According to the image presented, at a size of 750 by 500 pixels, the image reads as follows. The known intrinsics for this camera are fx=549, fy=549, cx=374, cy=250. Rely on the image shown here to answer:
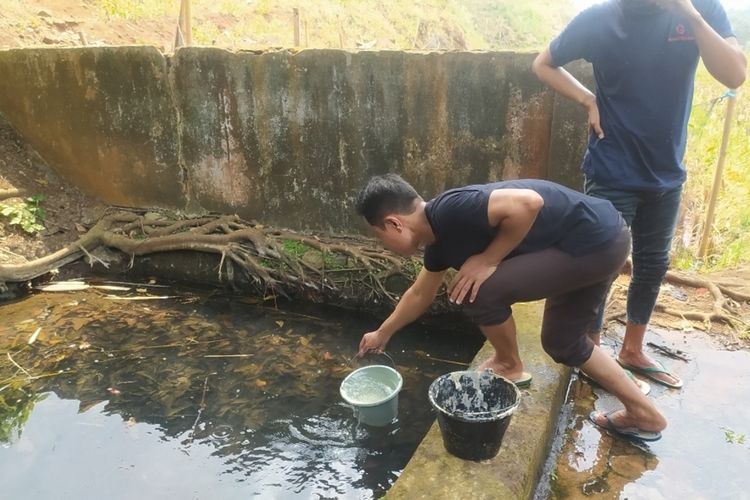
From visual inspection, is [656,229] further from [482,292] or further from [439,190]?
[439,190]

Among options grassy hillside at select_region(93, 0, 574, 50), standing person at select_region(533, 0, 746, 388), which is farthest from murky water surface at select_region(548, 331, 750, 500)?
grassy hillside at select_region(93, 0, 574, 50)

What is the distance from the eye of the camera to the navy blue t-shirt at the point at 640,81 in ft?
8.66

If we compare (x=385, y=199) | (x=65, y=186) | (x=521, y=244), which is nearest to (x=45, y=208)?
(x=65, y=186)

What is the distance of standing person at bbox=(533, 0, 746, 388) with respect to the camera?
102 inches

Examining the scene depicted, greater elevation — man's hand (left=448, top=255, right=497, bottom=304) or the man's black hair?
the man's black hair

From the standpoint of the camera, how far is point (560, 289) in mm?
2424

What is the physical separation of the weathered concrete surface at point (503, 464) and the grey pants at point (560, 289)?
306 mm

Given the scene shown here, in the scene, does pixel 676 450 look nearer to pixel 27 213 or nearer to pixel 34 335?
pixel 34 335

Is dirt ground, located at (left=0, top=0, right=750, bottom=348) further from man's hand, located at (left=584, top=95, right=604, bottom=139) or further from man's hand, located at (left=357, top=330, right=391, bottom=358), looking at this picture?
man's hand, located at (left=357, top=330, right=391, bottom=358)

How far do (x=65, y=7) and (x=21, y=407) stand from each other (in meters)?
10.4

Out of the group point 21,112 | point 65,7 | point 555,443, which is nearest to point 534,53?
point 555,443

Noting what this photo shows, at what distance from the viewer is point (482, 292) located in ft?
8.05

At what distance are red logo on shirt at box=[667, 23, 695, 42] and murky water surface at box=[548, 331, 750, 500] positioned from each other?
1.91 meters

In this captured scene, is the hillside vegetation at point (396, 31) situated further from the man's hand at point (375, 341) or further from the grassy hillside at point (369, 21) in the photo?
the man's hand at point (375, 341)
